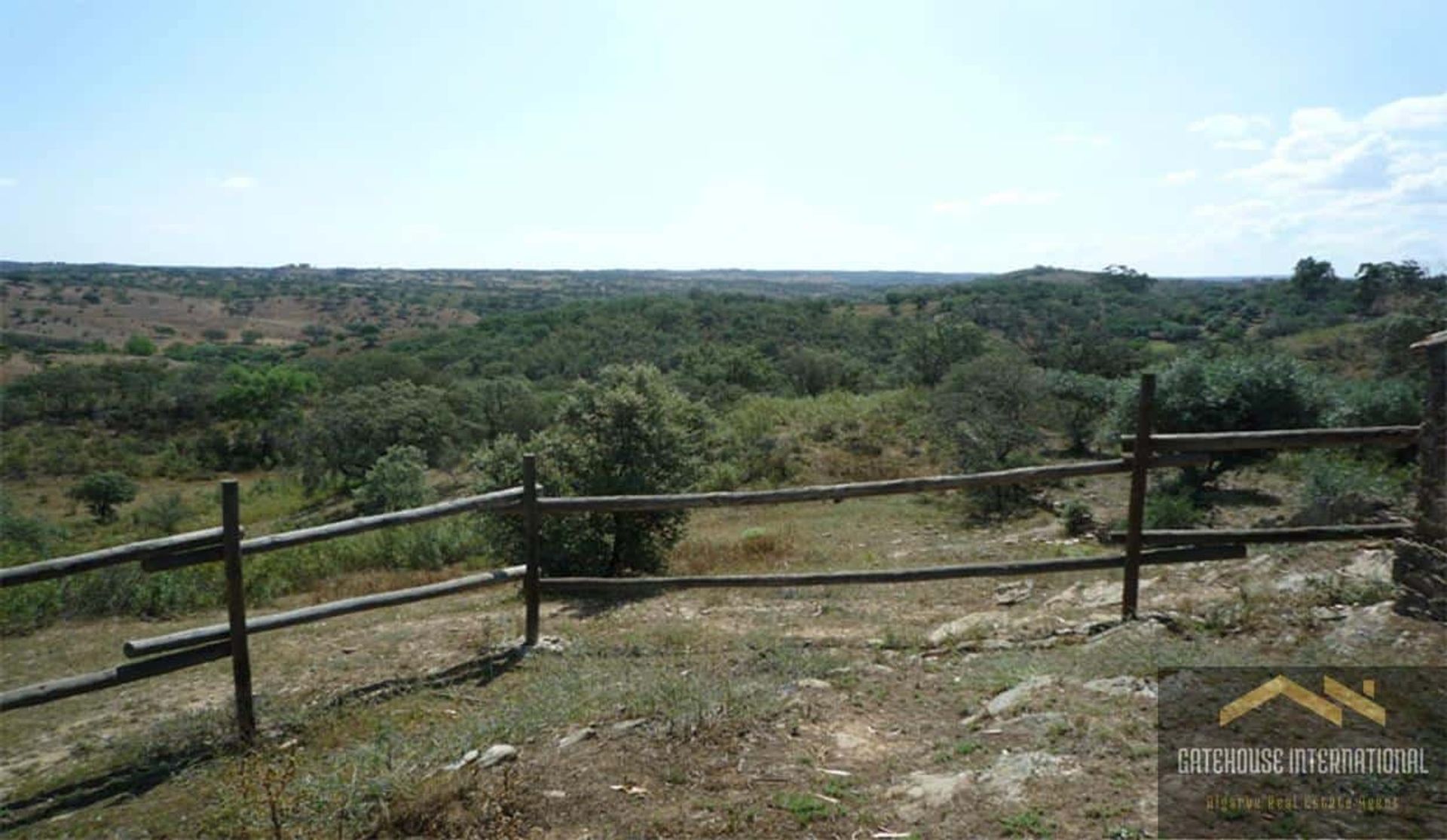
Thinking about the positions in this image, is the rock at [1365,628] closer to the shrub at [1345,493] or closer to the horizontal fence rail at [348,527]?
the shrub at [1345,493]

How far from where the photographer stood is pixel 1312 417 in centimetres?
1457

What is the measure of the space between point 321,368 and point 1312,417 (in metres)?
60.8

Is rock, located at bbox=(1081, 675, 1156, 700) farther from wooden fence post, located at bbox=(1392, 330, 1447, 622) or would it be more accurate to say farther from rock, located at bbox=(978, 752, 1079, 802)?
wooden fence post, located at bbox=(1392, 330, 1447, 622)

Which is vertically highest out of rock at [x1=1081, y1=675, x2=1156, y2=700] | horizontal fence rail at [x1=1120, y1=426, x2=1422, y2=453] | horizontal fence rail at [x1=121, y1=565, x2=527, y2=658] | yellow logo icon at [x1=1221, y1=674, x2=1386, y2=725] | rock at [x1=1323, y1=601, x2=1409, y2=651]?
horizontal fence rail at [x1=1120, y1=426, x2=1422, y2=453]

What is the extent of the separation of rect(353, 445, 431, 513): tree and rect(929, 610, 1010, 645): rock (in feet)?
70.1

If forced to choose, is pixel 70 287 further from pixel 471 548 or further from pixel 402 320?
pixel 471 548

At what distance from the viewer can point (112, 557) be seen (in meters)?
4.94

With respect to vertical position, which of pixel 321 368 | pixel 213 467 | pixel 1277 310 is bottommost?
pixel 213 467

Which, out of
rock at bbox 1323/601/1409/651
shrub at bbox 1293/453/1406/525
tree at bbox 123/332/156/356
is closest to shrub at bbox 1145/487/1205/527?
shrub at bbox 1293/453/1406/525

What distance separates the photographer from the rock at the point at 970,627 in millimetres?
6270

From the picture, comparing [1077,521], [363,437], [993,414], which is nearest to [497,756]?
[1077,521]

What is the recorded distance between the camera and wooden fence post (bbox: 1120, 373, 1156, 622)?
5.99m

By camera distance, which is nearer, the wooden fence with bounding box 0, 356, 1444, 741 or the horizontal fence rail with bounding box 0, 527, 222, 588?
the horizontal fence rail with bounding box 0, 527, 222, 588

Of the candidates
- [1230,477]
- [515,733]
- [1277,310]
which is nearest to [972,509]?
[1230,477]
